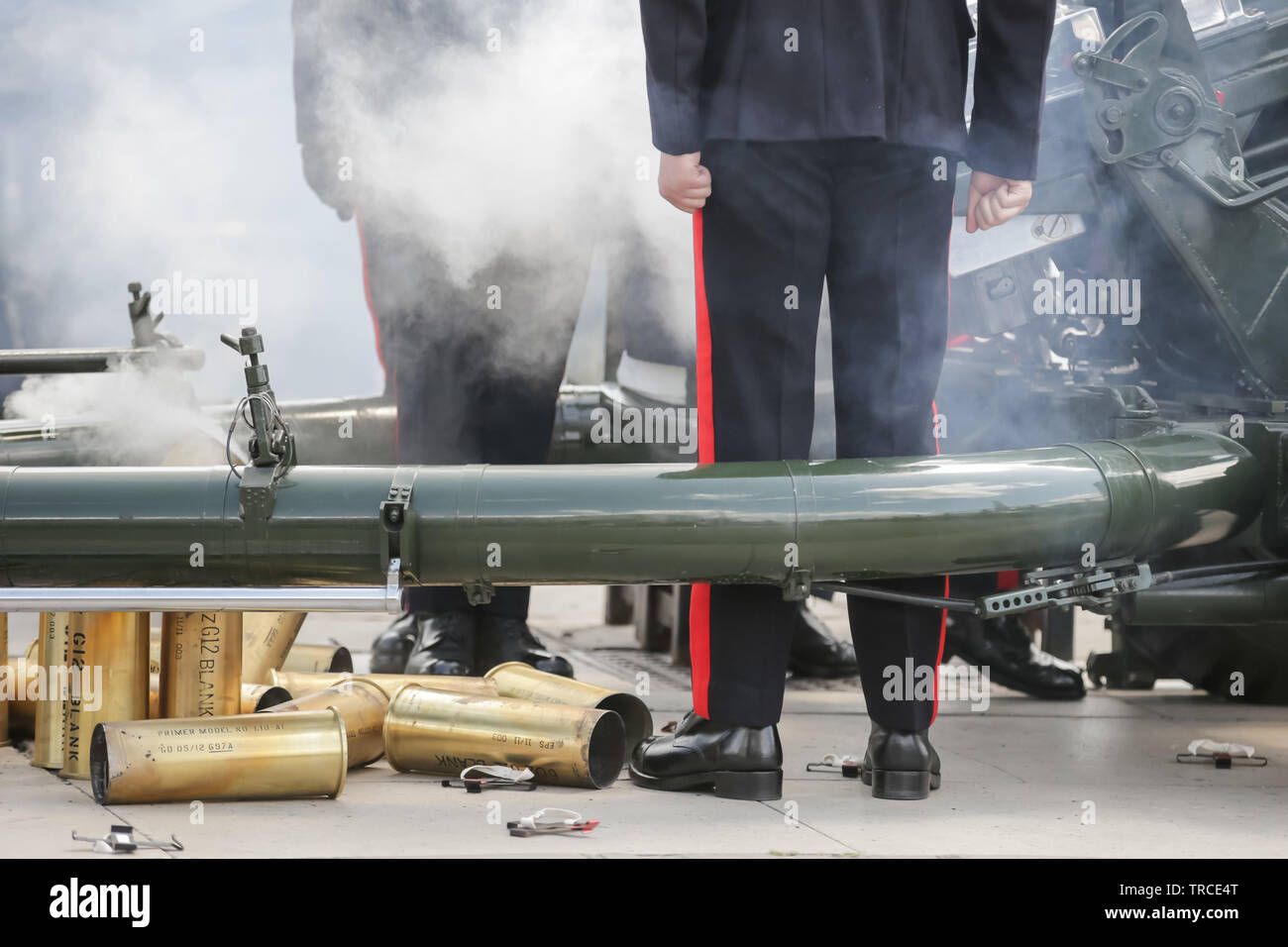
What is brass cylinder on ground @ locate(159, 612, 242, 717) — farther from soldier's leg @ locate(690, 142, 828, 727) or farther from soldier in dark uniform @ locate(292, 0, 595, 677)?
soldier's leg @ locate(690, 142, 828, 727)

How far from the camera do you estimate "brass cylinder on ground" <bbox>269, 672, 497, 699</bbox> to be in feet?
9.34

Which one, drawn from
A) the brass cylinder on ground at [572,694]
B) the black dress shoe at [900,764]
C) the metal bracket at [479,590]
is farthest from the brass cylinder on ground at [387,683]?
the black dress shoe at [900,764]

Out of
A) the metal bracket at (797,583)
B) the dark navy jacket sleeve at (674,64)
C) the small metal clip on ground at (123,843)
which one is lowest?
the small metal clip on ground at (123,843)

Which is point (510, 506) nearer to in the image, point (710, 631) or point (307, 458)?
point (710, 631)

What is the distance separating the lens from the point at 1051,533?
8.13ft

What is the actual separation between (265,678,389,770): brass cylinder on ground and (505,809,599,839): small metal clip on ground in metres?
0.55

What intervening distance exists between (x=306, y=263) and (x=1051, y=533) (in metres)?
4.24

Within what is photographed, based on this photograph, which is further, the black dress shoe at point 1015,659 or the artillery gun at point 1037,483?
the black dress shoe at point 1015,659

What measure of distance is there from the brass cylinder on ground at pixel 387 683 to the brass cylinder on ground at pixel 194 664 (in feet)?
0.88

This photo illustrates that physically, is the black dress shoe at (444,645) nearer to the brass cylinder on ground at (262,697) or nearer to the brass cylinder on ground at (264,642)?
the brass cylinder on ground at (264,642)

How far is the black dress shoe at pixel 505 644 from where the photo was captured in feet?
11.2

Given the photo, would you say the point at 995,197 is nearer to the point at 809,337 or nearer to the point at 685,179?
the point at 809,337

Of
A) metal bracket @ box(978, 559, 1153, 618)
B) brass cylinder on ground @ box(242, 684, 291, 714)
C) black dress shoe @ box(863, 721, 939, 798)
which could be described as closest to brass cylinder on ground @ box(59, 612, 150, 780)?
brass cylinder on ground @ box(242, 684, 291, 714)

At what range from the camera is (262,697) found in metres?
2.83
